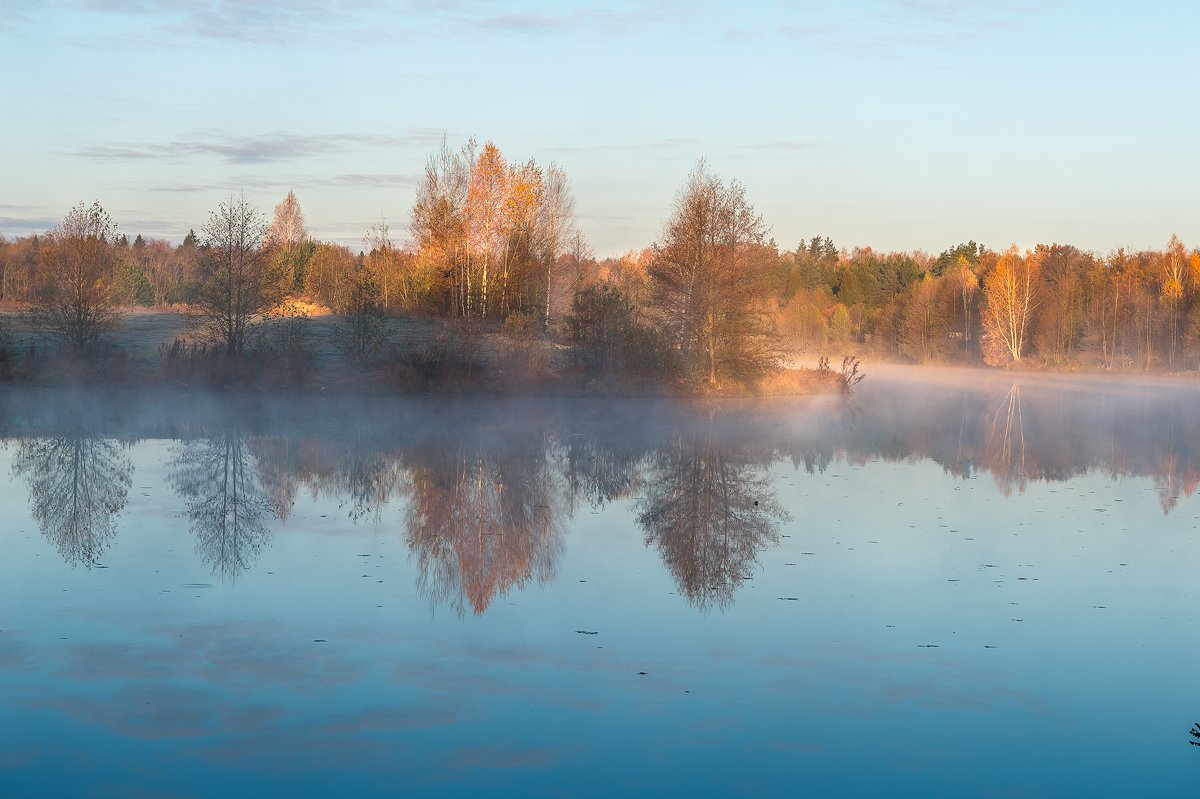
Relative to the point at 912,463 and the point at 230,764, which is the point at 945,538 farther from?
the point at 230,764

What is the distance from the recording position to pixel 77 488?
17906 millimetres

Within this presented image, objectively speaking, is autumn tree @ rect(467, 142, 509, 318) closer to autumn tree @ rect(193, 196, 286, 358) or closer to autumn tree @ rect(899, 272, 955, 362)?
autumn tree @ rect(193, 196, 286, 358)

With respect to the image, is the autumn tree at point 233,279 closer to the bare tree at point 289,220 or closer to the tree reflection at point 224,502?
the tree reflection at point 224,502

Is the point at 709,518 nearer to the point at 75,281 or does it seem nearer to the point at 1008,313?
the point at 75,281

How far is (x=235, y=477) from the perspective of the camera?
19.4 meters

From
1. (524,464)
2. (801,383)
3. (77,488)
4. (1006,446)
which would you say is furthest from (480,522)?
(801,383)

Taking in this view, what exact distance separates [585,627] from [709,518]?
6175 mm

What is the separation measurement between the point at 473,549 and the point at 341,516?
10.2 feet

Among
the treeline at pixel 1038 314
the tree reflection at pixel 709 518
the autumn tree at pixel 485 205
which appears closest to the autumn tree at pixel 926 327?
the treeline at pixel 1038 314

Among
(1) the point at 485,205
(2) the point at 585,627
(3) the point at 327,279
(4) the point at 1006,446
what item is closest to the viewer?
(2) the point at 585,627

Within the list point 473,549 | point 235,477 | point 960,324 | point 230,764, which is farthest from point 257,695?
point 960,324

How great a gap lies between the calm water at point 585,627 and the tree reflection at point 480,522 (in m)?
0.09

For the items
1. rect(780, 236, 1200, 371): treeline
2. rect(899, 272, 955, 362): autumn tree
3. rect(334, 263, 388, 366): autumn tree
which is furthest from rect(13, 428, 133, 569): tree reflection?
rect(899, 272, 955, 362): autumn tree

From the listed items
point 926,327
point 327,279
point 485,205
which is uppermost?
point 485,205
